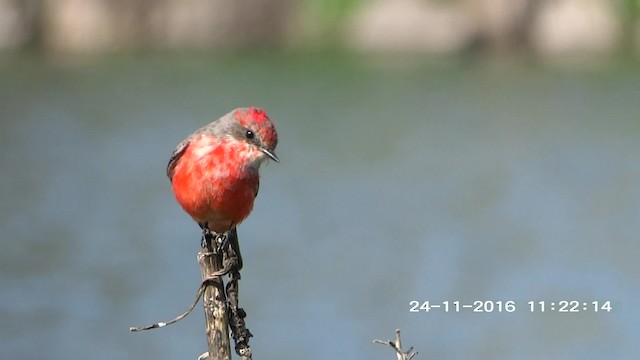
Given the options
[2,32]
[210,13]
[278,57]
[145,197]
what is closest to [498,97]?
[278,57]

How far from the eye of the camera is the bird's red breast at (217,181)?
131 inches

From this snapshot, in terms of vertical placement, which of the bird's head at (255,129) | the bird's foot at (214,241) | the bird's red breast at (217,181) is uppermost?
the bird's head at (255,129)

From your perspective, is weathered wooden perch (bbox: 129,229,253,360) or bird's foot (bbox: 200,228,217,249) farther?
bird's foot (bbox: 200,228,217,249)

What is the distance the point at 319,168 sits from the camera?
10820 millimetres

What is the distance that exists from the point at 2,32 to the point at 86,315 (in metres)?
5.86

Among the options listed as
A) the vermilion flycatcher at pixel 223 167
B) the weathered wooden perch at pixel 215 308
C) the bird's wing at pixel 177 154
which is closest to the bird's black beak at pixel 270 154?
the vermilion flycatcher at pixel 223 167

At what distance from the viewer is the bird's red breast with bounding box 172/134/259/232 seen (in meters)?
3.33

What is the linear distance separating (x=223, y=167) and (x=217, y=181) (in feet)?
0.21

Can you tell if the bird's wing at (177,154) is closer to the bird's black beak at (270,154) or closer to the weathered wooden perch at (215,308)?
the bird's black beak at (270,154)

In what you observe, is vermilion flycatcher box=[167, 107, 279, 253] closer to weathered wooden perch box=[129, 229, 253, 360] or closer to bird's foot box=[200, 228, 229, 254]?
bird's foot box=[200, 228, 229, 254]

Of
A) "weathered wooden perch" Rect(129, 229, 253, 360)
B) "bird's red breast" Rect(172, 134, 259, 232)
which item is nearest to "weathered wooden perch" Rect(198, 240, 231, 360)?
"weathered wooden perch" Rect(129, 229, 253, 360)

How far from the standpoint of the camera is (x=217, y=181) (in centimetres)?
335

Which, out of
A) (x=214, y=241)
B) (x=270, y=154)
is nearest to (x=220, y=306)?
(x=214, y=241)

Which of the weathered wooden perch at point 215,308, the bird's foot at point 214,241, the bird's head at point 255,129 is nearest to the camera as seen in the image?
the weathered wooden perch at point 215,308
